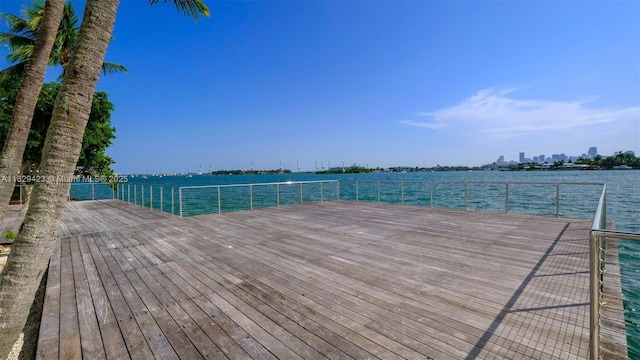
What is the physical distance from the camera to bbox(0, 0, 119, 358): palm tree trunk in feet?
5.41

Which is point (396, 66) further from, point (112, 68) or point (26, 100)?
point (26, 100)

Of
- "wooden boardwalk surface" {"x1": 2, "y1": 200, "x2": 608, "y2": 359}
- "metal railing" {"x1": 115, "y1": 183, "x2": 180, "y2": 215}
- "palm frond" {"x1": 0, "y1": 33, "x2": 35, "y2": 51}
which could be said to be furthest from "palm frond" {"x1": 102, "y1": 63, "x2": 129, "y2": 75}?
"wooden boardwalk surface" {"x1": 2, "y1": 200, "x2": 608, "y2": 359}

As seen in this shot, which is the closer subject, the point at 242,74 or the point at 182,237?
the point at 182,237

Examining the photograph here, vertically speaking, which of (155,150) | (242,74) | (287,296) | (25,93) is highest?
(242,74)

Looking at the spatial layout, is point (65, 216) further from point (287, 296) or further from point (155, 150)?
point (155, 150)

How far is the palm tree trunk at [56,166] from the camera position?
5.41 feet

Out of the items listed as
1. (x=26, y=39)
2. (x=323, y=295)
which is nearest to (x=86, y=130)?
(x=26, y=39)

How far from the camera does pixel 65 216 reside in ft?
25.8

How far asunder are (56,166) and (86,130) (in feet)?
A: 46.5

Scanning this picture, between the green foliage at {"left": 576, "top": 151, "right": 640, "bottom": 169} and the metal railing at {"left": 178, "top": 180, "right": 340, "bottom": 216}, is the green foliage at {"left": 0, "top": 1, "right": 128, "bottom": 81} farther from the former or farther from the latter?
the green foliage at {"left": 576, "top": 151, "right": 640, "bottom": 169}

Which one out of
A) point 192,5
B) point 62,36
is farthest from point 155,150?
point 192,5

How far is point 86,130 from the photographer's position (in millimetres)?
12336

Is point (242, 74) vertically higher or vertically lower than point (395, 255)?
higher

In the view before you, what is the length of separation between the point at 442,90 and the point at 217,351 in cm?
1344
